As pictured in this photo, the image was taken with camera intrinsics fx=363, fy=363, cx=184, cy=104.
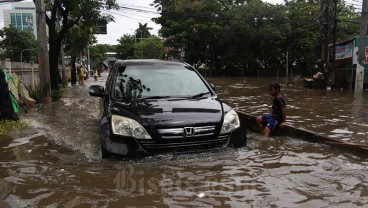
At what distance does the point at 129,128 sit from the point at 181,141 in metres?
0.67

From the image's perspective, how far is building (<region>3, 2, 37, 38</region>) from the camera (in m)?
67.5

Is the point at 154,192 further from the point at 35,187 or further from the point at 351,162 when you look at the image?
the point at 351,162

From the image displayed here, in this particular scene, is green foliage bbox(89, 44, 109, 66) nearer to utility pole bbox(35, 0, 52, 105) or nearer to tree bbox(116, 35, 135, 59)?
tree bbox(116, 35, 135, 59)

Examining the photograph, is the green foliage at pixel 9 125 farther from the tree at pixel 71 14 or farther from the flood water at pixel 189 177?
the tree at pixel 71 14

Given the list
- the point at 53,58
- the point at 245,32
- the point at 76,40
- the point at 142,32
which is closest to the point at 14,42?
the point at 142,32

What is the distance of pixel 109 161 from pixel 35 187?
100cm

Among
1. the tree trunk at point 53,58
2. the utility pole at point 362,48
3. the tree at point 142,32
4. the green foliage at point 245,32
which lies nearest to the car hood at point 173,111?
the tree trunk at point 53,58

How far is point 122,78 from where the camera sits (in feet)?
19.6

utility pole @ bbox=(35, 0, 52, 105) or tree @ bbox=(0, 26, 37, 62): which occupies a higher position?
tree @ bbox=(0, 26, 37, 62)

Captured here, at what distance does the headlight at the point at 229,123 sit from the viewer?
4.85 metres

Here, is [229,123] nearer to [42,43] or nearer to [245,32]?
[42,43]

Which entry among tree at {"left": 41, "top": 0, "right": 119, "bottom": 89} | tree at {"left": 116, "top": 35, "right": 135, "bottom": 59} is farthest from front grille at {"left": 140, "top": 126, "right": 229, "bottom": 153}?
tree at {"left": 116, "top": 35, "right": 135, "bottom": 59}

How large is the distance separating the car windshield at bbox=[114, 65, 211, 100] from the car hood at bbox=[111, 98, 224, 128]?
40cm

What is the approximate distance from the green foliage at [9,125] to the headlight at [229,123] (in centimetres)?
521
